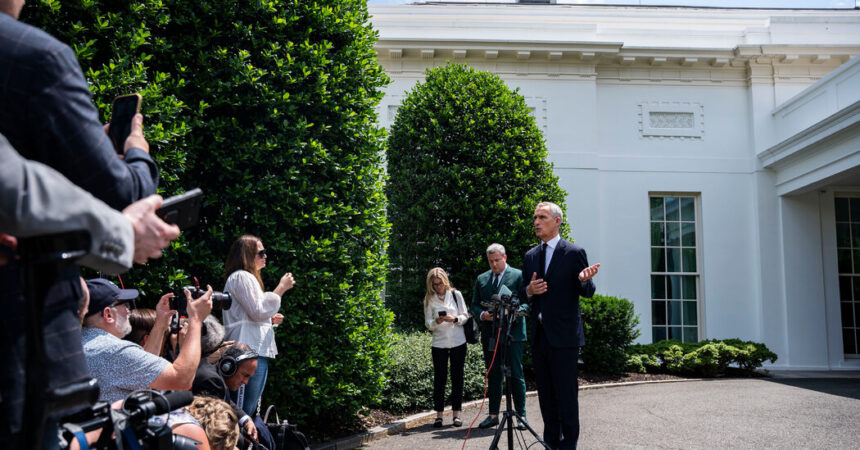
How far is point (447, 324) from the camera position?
299 inches

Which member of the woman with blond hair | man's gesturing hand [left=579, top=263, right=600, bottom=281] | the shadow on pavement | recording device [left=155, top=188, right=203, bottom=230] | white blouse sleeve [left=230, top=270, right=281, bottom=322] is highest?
recording device [left=155, top=188, right=203, bottom=230]

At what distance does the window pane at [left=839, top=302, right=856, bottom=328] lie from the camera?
1496cm

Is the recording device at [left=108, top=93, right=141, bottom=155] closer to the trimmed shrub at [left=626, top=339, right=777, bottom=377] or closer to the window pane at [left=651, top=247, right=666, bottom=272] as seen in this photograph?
the trimmed shrub at [left=626, top=339, right=777, bottom=377]

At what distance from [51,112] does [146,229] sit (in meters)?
0.36

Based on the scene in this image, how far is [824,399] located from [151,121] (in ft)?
33.1

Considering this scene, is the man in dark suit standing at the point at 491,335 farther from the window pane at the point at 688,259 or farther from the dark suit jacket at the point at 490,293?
the window pane at the point at 688,259

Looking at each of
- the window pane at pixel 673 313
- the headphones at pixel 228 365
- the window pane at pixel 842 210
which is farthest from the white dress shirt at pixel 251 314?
the window pane at pixel 842 210

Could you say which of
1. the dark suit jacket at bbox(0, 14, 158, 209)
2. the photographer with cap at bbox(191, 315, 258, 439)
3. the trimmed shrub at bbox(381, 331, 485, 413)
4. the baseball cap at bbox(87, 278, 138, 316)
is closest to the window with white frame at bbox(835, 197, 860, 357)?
the trimmed shrub at bbox(381, 331, 485, 413)

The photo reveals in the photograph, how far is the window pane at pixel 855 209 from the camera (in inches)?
600

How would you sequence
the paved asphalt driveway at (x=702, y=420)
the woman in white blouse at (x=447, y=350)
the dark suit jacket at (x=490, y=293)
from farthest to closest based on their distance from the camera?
the woman in white blouse at (x=447, y=350) → the dark suit jacket at (x=490, y=293) → the paved asphalt driveway at (x=702, y=420)

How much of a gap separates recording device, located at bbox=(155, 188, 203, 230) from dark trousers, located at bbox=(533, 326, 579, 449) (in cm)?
430

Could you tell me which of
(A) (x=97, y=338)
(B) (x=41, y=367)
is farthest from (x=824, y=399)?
(B) (x=41, y=367)

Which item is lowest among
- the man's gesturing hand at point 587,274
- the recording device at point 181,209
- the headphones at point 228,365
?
the headphones at point 228,365

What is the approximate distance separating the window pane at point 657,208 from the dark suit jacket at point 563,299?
1042 cm
